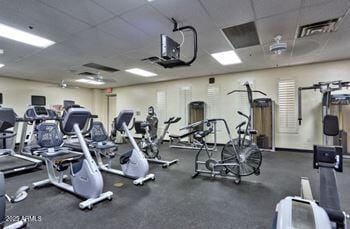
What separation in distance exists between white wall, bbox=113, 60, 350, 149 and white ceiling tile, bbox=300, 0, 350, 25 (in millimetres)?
3222

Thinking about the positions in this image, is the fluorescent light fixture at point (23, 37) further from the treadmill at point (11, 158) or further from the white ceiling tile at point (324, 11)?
the white ceiling tile at point (324, 11)

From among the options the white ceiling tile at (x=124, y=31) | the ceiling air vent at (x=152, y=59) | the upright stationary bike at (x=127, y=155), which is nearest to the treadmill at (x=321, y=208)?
the upright stationary bike at (x=127, y=155)

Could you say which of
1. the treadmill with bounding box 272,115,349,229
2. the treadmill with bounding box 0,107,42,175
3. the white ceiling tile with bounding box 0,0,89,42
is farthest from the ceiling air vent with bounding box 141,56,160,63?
the treadmill with bounding box 272,115,349,229

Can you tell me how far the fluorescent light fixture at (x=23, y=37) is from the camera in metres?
3.30

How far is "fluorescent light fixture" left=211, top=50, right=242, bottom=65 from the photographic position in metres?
4.71

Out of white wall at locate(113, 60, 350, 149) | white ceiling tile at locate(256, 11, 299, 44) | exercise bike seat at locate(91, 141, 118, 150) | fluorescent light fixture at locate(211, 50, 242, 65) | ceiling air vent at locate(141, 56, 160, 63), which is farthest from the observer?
white wall at locate(113, 60, 350, 149)

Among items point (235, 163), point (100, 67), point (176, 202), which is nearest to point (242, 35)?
point (235, 163)

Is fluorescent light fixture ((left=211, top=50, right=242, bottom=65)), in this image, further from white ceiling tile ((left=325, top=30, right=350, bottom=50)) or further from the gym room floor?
the gym room floor

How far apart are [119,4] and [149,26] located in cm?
72

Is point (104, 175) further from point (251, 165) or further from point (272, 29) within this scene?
point (272, 29)

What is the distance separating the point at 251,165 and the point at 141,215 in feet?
6.94

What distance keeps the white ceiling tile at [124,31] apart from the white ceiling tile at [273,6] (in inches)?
75.5

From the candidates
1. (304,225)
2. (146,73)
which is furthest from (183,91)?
(304,225)

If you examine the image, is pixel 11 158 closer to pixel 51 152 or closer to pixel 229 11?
pixel 51 152
